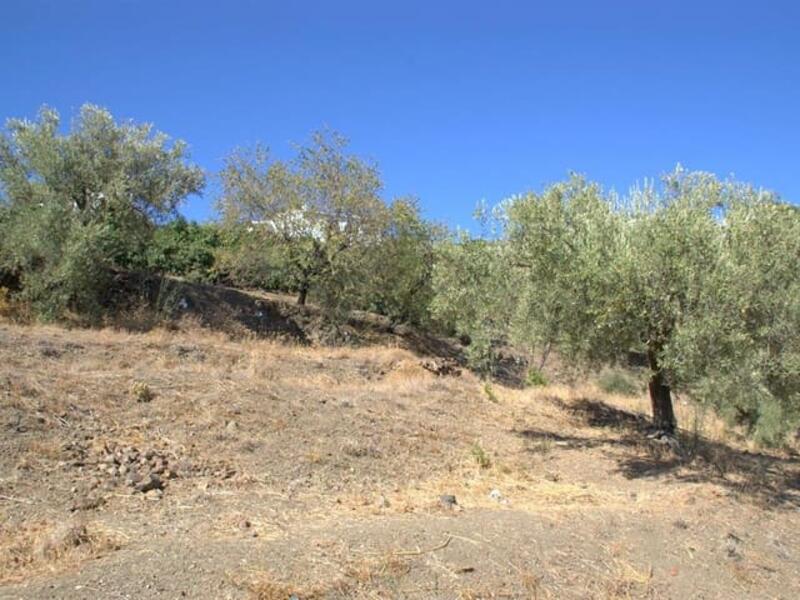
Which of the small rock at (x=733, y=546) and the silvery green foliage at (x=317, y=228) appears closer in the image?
the small rock at (x=733, y=546)

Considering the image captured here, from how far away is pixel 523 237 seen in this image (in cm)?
1241

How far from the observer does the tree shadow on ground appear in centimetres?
1091

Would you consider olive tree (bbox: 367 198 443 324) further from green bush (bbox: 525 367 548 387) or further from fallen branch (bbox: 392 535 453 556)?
fallen branch (bbox: 392 535 453 556)

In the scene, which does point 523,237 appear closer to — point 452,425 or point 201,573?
point 452,425

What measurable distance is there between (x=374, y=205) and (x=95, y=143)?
33.9 ft

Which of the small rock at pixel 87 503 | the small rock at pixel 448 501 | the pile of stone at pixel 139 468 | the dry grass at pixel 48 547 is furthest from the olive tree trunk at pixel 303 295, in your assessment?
the dry grass at pixel 48 547

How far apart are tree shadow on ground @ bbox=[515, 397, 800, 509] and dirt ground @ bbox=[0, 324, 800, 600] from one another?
0.08 meters

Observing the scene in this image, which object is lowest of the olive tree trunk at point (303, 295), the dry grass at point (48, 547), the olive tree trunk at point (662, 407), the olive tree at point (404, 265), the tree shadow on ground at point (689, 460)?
the dry grass at point (48, 547)

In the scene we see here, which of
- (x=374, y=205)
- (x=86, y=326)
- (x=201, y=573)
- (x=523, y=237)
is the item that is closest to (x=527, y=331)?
(x=523, y=237)

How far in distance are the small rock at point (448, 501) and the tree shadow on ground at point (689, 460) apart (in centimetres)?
414

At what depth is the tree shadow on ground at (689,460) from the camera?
35.8 feet

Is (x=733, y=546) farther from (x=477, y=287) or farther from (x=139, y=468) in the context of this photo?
(x=477, y=287)

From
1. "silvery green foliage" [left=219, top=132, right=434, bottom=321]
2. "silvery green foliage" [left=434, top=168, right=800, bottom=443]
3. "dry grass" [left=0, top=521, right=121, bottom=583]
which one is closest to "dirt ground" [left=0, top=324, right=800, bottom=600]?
"dry grass" [left=0, top=521, right=121, bottom=583]

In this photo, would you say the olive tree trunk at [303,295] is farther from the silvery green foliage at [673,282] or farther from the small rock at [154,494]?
the small rock at [154,494]
